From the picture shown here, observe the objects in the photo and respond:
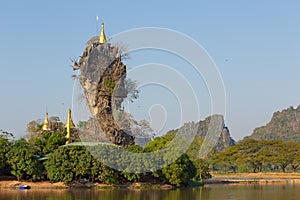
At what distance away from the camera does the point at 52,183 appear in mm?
31906

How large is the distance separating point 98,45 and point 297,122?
8246 cm

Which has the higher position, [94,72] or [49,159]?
[94,72]

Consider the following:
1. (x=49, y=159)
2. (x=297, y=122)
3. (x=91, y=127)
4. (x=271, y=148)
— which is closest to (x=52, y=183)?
(x=49, y=159)

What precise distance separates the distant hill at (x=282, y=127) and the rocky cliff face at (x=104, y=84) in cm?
7547

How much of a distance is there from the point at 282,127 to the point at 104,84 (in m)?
82.2

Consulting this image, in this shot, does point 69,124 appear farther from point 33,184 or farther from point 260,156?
point 260,156

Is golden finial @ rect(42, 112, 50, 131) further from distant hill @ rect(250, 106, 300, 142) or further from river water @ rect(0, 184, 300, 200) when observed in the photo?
distant hill @ rect(250, 106, 300, 142)

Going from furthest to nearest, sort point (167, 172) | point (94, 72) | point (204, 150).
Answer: point (204, 150), point (94, 72), point (167, 172)

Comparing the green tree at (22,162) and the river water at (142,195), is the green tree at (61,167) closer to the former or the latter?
the green tree at (22,162)

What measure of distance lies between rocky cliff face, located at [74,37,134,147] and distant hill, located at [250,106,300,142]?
75466mm

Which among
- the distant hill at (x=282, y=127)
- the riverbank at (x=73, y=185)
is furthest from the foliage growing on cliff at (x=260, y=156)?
the distant hill at (x=282, y=127)

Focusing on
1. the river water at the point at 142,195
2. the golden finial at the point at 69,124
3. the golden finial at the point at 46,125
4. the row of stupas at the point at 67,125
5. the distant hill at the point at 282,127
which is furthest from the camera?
Result: the distant hill at the point at 282,127

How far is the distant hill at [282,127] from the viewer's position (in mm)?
109188

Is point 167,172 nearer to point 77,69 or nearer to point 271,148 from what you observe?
point 77,69
